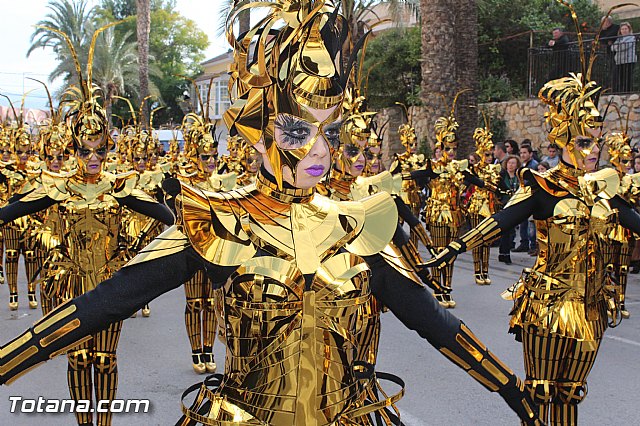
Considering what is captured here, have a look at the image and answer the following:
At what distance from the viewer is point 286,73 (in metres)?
2.45

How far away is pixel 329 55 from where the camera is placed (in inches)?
98.5

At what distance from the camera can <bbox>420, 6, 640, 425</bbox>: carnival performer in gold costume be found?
443cm

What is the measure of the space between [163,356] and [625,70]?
12837 mm

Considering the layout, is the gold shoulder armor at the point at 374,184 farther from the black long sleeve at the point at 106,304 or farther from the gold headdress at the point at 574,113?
the black long sleeve at the point at 106,304

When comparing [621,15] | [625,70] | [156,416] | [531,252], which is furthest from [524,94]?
[156,416]

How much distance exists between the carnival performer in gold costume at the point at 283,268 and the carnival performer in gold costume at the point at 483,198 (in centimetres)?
878

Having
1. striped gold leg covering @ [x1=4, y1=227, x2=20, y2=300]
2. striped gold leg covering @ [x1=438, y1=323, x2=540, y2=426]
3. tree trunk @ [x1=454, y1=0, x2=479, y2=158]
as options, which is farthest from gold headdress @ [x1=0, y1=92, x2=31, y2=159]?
striped gold leg covering @ [x1=438, y1=323, x2=540, y2=426]

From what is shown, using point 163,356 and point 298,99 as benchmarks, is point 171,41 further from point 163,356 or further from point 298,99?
point 298,99

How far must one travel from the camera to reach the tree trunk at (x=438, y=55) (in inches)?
596

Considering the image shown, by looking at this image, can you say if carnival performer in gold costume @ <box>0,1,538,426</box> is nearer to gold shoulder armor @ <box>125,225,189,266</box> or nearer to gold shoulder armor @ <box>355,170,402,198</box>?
gold shoulder armor @ <box>125,225,189,266</box>

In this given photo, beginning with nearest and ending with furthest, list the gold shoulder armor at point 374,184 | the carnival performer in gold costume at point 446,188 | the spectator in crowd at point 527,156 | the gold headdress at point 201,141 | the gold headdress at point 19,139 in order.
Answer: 1. the gold shoulder armor at point 374,184
2. the gold headdress at point 201,141
3. the carnival performer in gold costume at point 446,188
4. the gold headdress at point 19,139
5. the spectator in crowd at point 527,156

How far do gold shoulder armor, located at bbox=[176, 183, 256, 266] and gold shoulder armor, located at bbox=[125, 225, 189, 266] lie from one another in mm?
102

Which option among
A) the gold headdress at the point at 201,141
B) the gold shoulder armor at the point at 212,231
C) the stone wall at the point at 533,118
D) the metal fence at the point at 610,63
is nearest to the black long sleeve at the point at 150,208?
the gold shoulder armor at the point at 212,231

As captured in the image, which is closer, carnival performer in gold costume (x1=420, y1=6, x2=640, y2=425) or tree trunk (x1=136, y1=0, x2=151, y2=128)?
carnival performer in gold costume (x1=420, y1=6, x2=640, y2=425)
